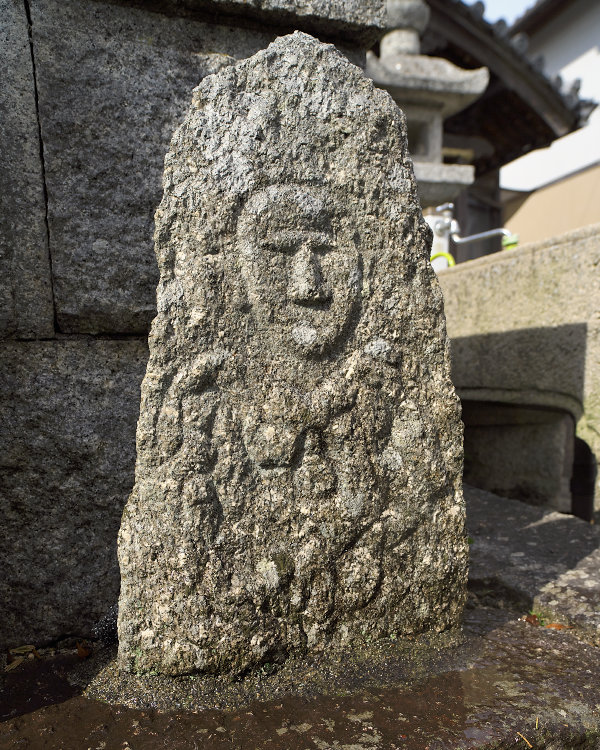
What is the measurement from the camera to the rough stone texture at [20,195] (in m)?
1.51

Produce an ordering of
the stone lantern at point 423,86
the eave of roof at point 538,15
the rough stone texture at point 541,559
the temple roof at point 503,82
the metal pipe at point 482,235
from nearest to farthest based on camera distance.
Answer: the rough stone texture at point 541,559 → the stone lantern at point 423,86 → the metal pipe at point 482,235 → the temple roof at point 503,82 → the eave of roof at point 538,15

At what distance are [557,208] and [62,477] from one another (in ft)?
29.8

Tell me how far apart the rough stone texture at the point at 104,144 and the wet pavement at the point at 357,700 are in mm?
810

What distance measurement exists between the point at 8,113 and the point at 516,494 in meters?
2.82

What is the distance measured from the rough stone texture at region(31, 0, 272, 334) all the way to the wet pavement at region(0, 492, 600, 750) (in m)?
0.81

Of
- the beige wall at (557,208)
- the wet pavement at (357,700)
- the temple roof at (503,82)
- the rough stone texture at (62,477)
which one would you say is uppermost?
the temple roof at (503,82)

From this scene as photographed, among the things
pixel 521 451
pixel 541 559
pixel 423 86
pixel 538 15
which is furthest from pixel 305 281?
pixel 538 15

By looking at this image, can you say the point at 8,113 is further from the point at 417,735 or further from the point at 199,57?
the point at 417,735

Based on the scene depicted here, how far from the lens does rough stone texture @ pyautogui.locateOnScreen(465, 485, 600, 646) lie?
1.61 metres

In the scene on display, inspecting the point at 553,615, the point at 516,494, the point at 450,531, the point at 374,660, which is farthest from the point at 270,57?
the point at 516,494

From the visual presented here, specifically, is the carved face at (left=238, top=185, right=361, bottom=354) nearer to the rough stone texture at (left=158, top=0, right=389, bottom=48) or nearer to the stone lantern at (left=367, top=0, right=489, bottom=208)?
the rough stone texture at (left=158, top=0, right=389, bottom=48)

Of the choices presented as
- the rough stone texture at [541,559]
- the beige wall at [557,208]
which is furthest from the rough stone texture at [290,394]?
the beige wall at [557,208]

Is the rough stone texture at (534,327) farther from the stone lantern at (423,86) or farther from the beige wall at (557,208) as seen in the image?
the beige wall at (557,208)

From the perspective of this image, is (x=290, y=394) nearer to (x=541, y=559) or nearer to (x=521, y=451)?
(x=541, y=559)
